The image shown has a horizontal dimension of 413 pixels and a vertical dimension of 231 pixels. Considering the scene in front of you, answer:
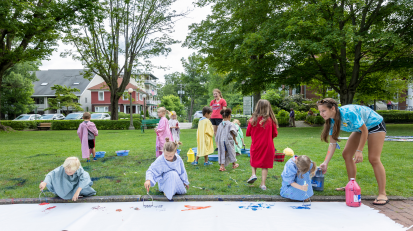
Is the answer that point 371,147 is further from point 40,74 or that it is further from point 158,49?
point 40,74

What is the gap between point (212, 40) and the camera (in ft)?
67.2

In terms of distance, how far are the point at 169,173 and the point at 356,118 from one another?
A: 111 inches

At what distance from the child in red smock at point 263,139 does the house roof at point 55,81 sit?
46909mm

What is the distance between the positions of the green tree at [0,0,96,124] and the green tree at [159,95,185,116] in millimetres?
38506

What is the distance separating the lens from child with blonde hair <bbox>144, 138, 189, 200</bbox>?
13.0 feet

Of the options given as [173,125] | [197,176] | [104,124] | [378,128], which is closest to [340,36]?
[173,125]

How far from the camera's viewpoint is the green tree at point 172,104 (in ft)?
190

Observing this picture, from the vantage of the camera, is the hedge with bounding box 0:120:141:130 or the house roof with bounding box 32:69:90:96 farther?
the house roof with bounding box 32:69:90:96

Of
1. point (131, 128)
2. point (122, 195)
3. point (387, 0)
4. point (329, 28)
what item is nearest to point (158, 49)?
point (131, 128)

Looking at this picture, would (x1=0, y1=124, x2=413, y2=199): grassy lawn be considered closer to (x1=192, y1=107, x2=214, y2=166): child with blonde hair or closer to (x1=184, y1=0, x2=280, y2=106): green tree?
(x1=192, y1=107, x2=214, y2=166): child with blonde hair

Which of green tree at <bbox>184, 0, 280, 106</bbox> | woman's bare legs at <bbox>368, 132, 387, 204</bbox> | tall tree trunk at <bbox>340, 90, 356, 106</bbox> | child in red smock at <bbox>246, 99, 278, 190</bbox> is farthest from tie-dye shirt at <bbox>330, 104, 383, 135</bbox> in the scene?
tall tree trunk at <bbox>340, 90, 356, 106</bbox>

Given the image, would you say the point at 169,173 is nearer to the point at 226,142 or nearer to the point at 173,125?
the point at 226,142

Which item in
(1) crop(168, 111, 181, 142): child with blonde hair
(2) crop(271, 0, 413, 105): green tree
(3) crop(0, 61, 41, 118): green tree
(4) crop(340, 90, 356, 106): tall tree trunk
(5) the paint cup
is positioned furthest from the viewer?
(3) crop(0, 61, 41, 118): green tree

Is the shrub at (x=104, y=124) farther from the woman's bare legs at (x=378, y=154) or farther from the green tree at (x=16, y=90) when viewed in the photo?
the woman's bare legs at (x=378, y=154)
